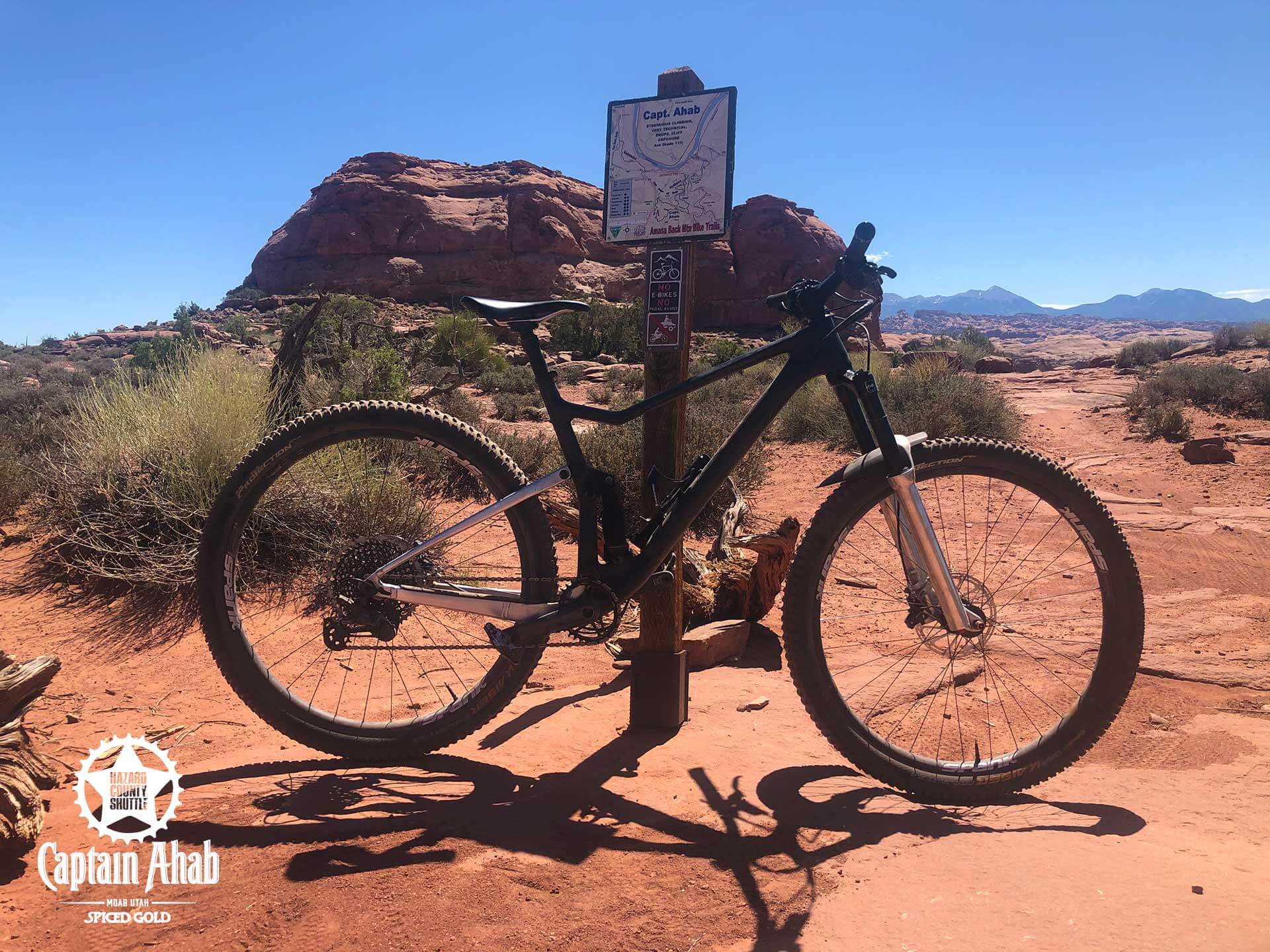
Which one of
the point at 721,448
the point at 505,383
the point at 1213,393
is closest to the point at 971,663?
the point at 721,448

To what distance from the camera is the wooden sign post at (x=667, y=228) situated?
3049mm

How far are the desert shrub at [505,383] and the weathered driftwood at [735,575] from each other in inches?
515

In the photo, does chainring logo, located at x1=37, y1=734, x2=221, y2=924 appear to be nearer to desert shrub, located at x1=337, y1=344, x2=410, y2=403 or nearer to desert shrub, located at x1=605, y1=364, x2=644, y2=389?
desert shrub, located at x1=337, y1=344, x2=410, y2=403

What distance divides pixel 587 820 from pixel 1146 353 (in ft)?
91.9

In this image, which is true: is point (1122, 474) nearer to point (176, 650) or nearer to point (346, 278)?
point (176, 650)

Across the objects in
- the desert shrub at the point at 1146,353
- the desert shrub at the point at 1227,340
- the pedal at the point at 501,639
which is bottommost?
the pedal at the point at 501,639

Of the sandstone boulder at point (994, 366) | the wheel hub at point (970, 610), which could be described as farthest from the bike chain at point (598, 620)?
the sandstone boulder at point (994, 366)

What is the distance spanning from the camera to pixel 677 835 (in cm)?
236

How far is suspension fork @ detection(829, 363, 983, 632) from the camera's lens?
8.32 ft

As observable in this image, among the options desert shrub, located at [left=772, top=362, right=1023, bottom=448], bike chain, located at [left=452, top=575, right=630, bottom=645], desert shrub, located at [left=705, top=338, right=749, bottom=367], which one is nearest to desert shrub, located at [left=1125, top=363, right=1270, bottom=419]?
desert shrub, located at [left=772, top=362, right=1023, bottom=448]

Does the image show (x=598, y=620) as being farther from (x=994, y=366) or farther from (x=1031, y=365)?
(x=1031, y=365)

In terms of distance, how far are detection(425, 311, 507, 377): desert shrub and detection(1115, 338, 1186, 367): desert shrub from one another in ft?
65.9

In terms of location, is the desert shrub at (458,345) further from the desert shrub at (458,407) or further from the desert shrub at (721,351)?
the desert shrub at (721,351)

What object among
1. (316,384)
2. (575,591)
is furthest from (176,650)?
(316,384)
